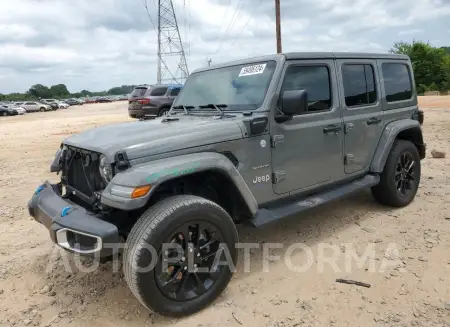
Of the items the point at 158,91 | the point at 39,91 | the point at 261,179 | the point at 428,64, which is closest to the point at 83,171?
the point at 261,179

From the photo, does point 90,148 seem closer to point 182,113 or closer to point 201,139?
point 201,139

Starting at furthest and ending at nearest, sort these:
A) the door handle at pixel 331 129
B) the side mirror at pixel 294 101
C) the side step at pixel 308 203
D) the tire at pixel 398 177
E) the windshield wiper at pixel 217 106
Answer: the tire at pixel 398 177 → the door handle at pixel 331 129 → the windshield wiper at pixel 217 106 → the side step at pixel 308 203 → the side mirror at pixel 294 101

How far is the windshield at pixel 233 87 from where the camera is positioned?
3.57 metres

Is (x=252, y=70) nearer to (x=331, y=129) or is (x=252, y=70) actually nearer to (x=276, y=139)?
(x=276, y=139)

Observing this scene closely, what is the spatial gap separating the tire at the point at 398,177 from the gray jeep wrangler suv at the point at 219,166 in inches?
0.7

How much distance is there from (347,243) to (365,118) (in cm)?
143

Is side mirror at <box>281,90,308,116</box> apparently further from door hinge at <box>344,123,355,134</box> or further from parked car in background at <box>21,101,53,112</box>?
parked car in background at <box>21,101,53,112</box>

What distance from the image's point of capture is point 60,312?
3047mm

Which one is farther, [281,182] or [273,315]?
[281,182]

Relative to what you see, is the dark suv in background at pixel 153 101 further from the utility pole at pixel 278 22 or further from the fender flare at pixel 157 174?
the fender flare at pixel 157 174

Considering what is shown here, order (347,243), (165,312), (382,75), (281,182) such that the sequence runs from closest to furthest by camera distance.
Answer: (165,312)
(281,182)
(347,243)
(382,75)

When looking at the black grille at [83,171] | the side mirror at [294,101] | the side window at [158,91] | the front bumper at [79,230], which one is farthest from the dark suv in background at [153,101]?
the front bumper at [79,230]

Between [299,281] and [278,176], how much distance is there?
0.93m

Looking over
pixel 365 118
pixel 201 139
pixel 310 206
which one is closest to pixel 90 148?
pixel 201 139
